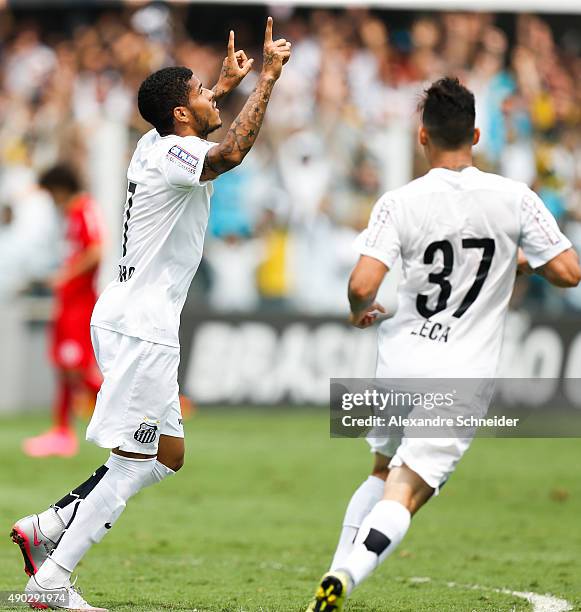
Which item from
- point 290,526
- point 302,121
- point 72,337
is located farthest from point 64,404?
point 302,121

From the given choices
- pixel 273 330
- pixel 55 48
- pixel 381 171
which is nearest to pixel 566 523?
pixel 273 330

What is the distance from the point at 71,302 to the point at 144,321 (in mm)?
6261

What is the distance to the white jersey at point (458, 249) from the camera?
5.32 metres

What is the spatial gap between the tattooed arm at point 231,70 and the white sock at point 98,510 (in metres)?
1.72

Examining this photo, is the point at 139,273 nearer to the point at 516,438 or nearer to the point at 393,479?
Result: the point at 393,479

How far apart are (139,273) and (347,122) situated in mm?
10554

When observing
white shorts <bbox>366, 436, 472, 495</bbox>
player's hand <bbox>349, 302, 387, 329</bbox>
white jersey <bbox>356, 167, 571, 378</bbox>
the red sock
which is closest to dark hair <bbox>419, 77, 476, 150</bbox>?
white jersey <bbox>356, 167, 571, 378</bbox>

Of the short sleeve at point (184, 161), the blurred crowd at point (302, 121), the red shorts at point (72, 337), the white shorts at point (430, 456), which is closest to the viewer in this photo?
the white shorts at point (430, 456)

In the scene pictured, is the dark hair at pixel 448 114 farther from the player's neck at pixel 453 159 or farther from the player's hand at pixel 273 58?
the player's hand at pixel 273 58

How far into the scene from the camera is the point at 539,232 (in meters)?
5.32

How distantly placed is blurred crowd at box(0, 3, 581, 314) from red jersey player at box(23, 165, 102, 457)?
3.41m

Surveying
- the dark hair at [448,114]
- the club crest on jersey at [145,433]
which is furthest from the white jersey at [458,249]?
the club crest on jersey at [145,433]

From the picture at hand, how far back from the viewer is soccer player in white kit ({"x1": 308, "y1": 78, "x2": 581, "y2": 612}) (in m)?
5.26

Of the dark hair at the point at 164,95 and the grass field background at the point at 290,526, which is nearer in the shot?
the dark hair at the point at 164,95
